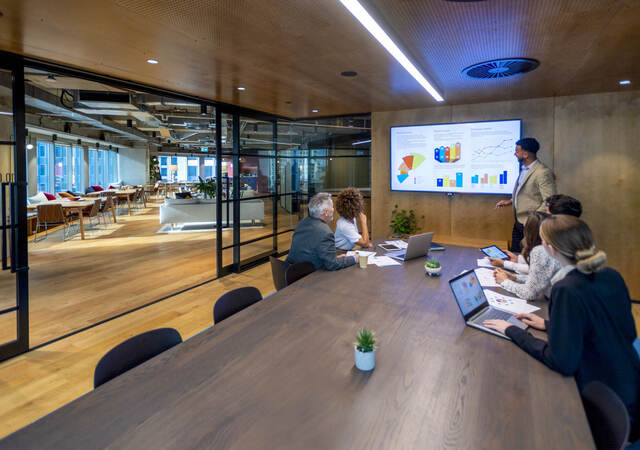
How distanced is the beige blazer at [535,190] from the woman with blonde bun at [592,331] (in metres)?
2.89

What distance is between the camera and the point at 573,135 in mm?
4910

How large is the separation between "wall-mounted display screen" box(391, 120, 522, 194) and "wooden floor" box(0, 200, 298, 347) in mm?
2524

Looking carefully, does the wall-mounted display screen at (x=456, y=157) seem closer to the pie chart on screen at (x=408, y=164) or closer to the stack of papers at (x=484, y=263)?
the pie chart on screen at (x=408, y=164)

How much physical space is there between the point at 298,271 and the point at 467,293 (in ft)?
4.22

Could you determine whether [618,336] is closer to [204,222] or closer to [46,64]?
[46,64]

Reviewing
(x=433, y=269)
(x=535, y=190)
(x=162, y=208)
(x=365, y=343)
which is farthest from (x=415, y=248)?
(x=162, y=208)

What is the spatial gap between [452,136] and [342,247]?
121 inches

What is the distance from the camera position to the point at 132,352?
159 cm

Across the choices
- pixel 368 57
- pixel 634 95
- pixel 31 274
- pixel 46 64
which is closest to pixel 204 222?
pixel 31 274

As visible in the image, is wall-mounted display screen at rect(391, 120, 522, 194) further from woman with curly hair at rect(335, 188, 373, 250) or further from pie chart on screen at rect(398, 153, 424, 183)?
woman with curly hair at rect(335, 188, 373, 250)

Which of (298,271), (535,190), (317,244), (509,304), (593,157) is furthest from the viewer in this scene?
(593,157)

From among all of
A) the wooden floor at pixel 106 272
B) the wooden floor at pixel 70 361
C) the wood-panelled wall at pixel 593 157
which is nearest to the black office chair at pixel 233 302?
the wooden floor at pixel 70 361

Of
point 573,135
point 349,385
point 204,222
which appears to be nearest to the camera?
point 349,385

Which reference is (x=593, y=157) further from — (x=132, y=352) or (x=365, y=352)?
(x=132, y=352)
